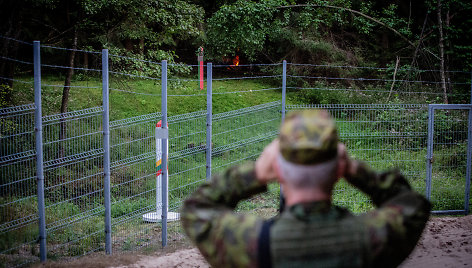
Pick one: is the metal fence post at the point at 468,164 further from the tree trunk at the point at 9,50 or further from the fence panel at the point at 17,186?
the tree trunk at the point at 9,50

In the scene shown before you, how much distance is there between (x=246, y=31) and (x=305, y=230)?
13.7 m

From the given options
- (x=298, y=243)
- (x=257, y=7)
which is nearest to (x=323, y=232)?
(x=298, y=243)

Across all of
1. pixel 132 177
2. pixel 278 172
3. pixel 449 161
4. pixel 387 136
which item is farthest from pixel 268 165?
pixel 449 161

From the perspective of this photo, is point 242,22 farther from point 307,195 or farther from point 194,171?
point 307,195

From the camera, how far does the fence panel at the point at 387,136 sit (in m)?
8.48

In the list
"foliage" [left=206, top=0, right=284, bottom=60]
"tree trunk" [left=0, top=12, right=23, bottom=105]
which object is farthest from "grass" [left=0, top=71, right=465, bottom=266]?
"foliage" [left=206, top=0, right=284, bottom=60]


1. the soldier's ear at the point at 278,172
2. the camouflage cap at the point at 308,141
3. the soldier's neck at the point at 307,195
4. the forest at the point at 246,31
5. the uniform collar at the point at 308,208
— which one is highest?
the forest at the point at 246,31

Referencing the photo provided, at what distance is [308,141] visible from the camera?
132 cm

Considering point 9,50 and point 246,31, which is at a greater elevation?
point 246,31

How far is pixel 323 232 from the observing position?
4.36ft

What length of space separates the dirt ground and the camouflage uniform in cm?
460

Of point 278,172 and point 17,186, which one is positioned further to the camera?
point 17,186

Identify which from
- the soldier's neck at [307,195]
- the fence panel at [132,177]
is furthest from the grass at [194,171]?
the soldier's neck at [307,195]

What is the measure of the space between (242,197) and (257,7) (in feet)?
44.3
